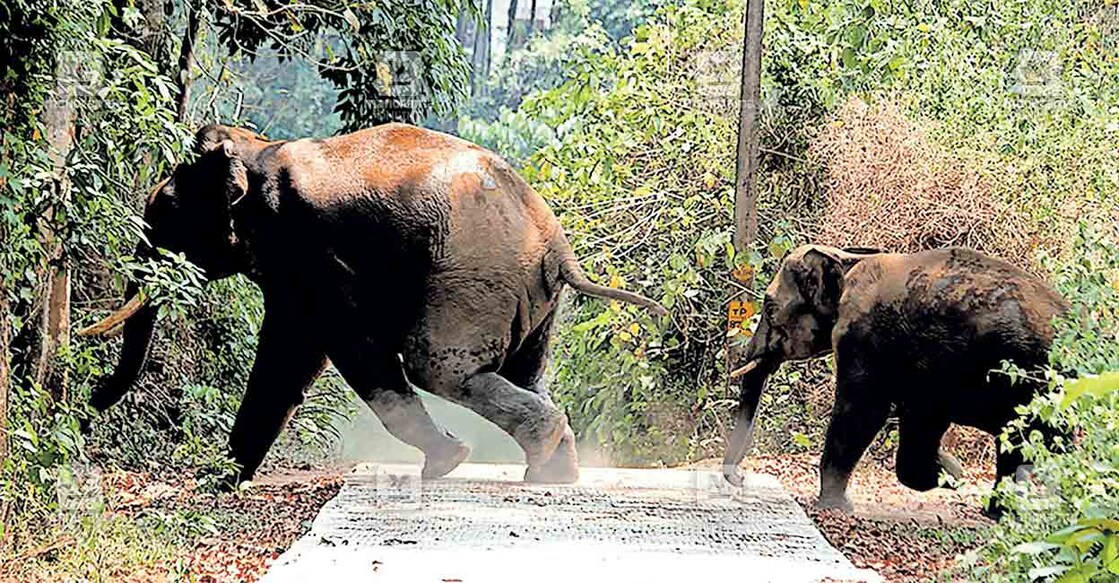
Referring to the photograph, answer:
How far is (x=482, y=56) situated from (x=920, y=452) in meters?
11.7

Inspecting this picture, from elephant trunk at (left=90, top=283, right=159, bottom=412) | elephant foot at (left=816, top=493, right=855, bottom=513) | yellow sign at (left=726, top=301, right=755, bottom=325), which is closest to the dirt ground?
elephant foot at (left=816, top=493, right=855, bottom=513)

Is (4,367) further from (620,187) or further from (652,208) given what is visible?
(652,208)

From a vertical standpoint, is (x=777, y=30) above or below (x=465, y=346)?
above

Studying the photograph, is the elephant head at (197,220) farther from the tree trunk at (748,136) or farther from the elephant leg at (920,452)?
the elephant leg at (920,452)

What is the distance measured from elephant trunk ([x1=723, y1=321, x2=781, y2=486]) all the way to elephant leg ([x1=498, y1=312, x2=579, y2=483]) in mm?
731

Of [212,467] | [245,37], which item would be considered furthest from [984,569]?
[245,37]

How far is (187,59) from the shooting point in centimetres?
674

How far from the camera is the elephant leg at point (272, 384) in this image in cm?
682

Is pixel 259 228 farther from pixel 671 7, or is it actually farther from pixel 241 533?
pixel 671 7

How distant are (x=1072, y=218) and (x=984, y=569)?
4.54 meters

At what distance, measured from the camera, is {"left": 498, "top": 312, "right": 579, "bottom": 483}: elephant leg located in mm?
6918

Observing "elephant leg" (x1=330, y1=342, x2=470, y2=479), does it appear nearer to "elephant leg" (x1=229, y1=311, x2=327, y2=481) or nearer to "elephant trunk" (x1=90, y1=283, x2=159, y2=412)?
"elephant leg" (x1=229, y1=311, x2=327, y2=481)

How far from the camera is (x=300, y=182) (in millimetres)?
6699

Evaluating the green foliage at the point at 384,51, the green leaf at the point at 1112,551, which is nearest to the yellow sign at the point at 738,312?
the green foliage at the point at 384,51
